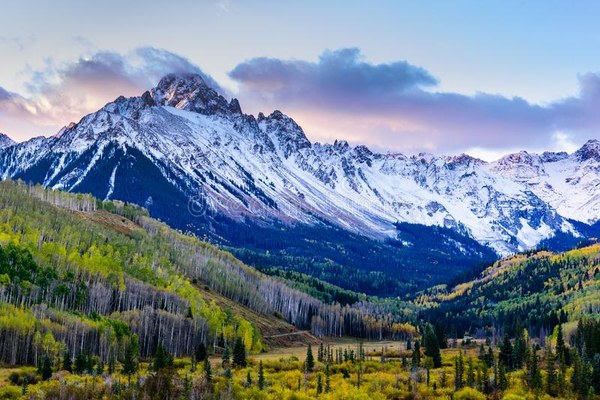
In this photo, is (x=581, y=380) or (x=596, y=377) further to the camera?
(x=596, y=377)

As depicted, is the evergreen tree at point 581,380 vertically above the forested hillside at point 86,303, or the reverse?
the forested hillside at point 86,303

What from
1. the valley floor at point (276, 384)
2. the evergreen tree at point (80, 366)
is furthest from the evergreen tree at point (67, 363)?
the valley floor at point (276, 384)

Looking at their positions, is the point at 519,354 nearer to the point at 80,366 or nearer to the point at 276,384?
the point at 276,384

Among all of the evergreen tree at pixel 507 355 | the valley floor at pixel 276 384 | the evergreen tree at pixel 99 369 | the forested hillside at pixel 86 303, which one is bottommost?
the valley floor at pixel 276 384

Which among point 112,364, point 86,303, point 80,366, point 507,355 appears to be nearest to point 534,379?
point 507,355

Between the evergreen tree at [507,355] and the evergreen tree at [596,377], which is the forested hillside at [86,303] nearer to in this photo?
the evergreen tree at [507,355]

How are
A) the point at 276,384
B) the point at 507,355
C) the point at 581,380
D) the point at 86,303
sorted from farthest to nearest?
1. the point at 86,303
2. the point at 507,355
3. the point at 276,384
4. the point at 581,380

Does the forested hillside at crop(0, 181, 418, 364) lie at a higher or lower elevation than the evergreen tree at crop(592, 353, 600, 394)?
higher

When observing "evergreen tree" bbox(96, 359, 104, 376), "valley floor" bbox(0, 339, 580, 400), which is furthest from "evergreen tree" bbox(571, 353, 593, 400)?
"evergreen tree" bbox(96, 359, 104, 376)

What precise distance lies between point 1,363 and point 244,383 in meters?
45.9

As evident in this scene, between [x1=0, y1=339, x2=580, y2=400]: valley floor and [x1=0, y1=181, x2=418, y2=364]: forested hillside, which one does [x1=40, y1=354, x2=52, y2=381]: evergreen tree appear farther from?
[x1=0, y1=181, x2=418, y2=364]: forested hillside

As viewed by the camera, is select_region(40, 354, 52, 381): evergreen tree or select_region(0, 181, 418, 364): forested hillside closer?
select_region(40, 354, 52, 381): evergreen tree

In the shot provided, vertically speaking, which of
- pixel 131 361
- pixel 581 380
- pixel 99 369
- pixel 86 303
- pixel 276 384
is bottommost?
pixel 276 384

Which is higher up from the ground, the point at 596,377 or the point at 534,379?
the point at 596,377
